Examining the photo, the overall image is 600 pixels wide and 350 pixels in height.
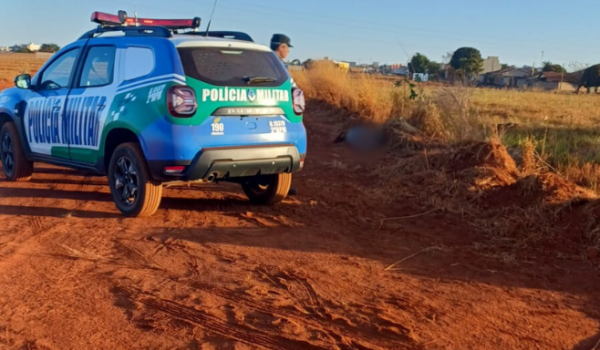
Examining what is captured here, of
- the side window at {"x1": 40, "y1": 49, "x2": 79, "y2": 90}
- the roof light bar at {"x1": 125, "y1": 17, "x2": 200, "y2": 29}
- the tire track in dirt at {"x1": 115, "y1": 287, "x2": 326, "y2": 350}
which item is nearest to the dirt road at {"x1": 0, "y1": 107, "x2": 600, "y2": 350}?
the tire track in dirt at {"x1": 115, "y1": 287, "x2": 326, "y2": 350}

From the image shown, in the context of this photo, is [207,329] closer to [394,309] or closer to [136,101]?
[394,309]

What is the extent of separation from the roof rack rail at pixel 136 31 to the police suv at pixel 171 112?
1 cm

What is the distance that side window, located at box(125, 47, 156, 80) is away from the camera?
596cm

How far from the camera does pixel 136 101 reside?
5941 millimetres

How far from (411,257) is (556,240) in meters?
1.48

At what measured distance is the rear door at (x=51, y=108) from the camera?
713cm

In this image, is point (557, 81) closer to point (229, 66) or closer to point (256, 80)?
point (256, 80)

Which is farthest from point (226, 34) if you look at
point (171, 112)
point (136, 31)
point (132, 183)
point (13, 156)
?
point (13, 156)

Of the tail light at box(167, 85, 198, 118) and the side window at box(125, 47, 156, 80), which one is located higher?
the side window at box(125, 47, 156, 80)

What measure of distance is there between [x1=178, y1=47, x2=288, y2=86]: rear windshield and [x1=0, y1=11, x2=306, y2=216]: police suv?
1cm

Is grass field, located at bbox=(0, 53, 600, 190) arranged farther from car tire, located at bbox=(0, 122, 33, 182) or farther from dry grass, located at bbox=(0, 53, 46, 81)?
dry grass, located at bbox=(0, 53, 46, 81)

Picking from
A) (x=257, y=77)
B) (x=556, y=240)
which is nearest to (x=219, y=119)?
(x=257, y=77)

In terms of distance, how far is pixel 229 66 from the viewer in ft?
19.8

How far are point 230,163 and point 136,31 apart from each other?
185cm
